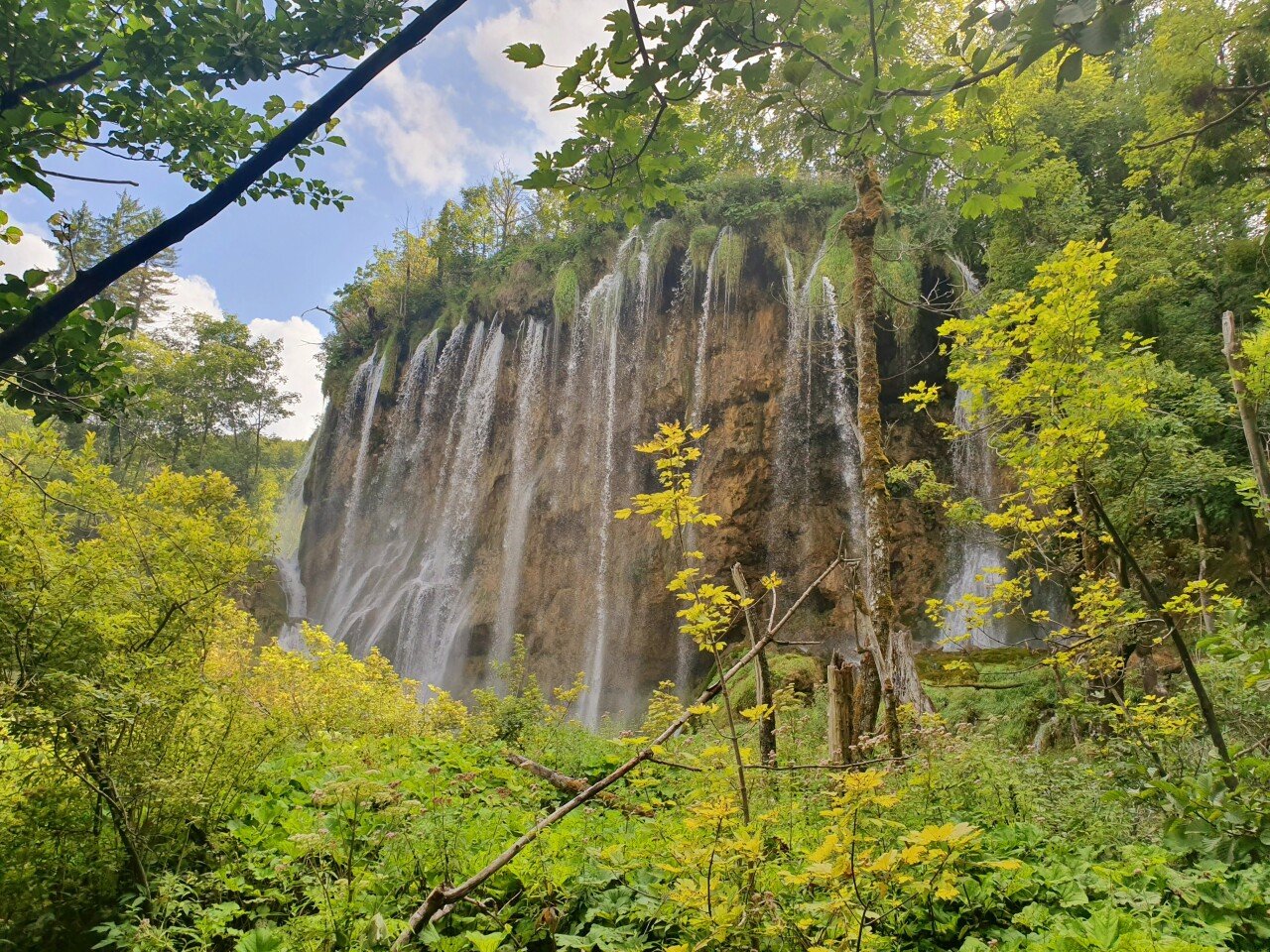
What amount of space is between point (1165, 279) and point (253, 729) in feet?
45.2

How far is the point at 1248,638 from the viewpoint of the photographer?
2021 mm

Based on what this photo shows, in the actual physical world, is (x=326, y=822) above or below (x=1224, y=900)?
below

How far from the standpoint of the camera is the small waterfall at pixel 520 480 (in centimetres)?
1922

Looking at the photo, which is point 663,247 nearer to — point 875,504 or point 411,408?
point 411,408

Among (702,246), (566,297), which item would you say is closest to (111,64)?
(702,246)

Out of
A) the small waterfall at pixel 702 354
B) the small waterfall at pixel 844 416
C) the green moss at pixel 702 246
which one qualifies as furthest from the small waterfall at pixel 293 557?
the small waterfall at pixel 844 416

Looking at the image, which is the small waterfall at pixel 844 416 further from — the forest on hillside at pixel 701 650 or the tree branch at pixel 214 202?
the tree branch at pixel 214 202

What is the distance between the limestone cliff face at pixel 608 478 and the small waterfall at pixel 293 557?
972mm

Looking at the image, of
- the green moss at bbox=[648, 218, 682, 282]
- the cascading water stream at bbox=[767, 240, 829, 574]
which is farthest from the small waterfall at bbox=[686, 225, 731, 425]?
the cascading water stream at bbox=[767, 240, 829, 574]

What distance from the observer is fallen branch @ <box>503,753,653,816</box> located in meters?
3.83

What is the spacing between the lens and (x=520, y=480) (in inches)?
810

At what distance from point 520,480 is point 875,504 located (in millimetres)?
16084

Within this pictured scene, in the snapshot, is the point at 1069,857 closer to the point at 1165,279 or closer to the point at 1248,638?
the point at 1248,638

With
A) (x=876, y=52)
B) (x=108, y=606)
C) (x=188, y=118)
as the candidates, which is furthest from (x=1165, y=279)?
(x=108, y=606)
